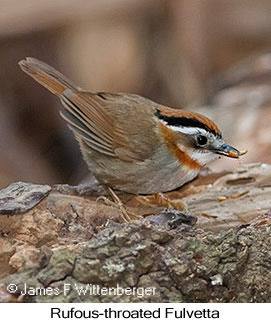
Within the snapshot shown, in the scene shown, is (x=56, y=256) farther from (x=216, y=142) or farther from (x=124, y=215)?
(x=216, y=142)

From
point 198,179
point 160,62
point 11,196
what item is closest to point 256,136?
point 198,179

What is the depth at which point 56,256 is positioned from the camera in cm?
327

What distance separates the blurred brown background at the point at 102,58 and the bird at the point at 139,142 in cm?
214

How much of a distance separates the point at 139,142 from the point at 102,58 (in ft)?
14.0

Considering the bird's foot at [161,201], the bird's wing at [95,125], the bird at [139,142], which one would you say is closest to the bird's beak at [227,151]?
the bird at [139,142]

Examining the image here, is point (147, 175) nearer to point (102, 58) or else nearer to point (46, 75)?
point (46, 75)

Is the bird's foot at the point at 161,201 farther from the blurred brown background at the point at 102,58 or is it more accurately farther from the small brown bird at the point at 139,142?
the blurred brown background at the point at 102,58

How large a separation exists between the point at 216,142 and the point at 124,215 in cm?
75

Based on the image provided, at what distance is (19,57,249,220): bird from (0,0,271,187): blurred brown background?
2140mm

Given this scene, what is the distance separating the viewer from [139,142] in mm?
4566

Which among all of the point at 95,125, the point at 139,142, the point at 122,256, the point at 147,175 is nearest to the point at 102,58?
the point at 95,125

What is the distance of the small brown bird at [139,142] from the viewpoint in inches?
172

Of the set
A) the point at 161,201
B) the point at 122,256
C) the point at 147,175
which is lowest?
the point at 122,256

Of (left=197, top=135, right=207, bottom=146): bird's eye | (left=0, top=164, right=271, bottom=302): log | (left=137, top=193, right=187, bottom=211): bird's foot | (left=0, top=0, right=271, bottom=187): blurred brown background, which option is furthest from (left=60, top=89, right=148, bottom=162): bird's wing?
(left=0, top=0, right=271, bottom=187): blurred brown background
